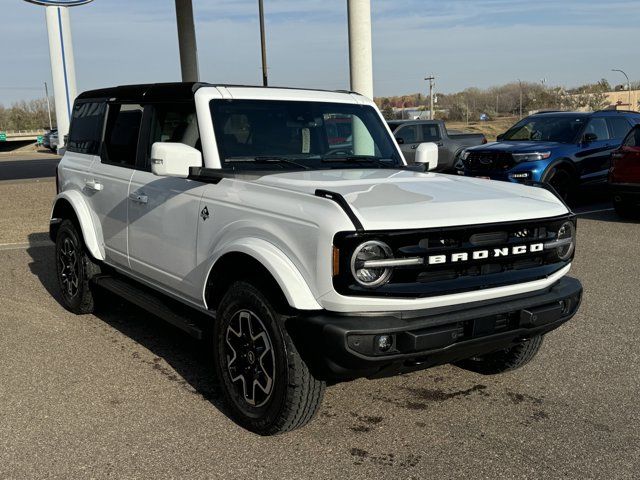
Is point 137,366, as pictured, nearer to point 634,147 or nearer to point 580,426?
point 580,426

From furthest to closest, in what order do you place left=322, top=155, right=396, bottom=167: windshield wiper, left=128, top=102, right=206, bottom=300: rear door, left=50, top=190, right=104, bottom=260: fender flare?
left=50, top=190, right=104, bottom=260: fender flare, left=322, top=155, right=396, bottom=167: windshield wiper, left=128, top=102, right=206, bottom=300: rear door

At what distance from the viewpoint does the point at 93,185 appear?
5.47 metres

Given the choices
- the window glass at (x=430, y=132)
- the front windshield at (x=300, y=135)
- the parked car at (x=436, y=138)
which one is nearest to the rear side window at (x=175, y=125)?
the front windshield at (x=300, y=135)

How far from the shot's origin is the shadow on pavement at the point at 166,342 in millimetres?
4428

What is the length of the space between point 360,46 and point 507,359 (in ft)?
30.6

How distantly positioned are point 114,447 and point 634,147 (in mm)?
9689

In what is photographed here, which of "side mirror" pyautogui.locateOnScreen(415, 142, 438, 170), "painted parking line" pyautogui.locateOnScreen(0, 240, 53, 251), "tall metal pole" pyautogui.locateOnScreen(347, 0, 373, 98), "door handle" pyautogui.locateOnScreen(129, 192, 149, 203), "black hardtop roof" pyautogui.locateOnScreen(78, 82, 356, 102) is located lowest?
"painted parking line" pyautogui.locateOnScreen(0, 240, 53, 251)

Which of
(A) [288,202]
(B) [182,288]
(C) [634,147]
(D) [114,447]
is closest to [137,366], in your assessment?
(B) [182,288]

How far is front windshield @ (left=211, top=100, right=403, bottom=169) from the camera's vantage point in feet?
14.0

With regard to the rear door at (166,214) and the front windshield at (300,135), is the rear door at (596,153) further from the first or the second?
the rear door at (166,214)

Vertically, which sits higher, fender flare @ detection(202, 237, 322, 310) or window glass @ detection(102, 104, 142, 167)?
window glass @ detection(102, 104, 142, 167)

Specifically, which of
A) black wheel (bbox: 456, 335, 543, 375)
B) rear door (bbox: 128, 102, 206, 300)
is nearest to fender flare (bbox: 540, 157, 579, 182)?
black wheel (bbox: 456, 335, 543, 375)

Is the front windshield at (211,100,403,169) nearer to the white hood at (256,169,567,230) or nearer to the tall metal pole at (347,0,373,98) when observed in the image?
the white hood at (256,169,567,230)

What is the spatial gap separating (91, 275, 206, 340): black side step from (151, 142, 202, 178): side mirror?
933 millimetres
